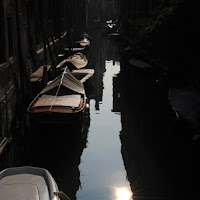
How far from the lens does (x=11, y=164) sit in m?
10.8

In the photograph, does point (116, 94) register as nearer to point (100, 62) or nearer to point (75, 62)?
point (75, 62)

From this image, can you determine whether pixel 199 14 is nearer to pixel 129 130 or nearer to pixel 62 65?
pixel 129 130

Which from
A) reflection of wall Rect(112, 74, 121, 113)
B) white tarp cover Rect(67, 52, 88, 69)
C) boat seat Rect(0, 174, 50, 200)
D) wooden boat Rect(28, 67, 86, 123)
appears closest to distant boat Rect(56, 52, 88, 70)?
white tarp cover Rect(67, 52, 88, 69)

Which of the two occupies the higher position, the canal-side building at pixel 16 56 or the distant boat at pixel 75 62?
the canal-side building at pixel 16 56

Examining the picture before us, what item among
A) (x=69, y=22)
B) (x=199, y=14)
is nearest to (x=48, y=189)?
(x=199, y=14)

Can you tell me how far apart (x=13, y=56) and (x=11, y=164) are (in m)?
4.89

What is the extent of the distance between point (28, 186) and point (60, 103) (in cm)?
584

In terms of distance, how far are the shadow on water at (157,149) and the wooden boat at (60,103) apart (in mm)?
2112

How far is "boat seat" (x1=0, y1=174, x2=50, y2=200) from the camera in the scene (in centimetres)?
629

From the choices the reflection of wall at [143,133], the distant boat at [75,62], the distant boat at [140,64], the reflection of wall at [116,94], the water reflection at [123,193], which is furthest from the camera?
the distant boat at [140,64]

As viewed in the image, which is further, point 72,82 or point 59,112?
point 72,82

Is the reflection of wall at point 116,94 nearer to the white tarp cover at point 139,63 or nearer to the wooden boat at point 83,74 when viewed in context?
the white tarp cover at point 139,63

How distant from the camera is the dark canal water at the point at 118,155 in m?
9.81

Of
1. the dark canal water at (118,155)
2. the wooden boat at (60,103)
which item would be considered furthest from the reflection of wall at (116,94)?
the wooden boat at (60,103)
